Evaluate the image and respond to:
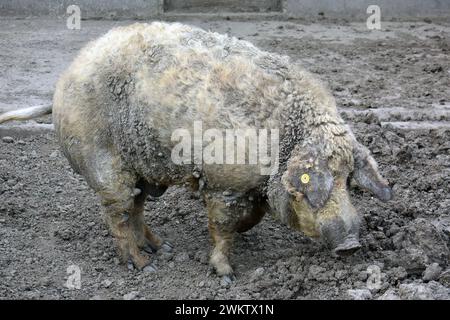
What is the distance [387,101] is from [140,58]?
382 centimetres

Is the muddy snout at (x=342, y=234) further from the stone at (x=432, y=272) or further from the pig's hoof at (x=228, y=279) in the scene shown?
the pig's hoof at (x=228, y=279)

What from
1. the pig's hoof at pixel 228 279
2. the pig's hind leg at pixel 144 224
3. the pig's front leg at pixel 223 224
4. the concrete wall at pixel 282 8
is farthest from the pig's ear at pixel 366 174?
the concrete wall at pixel 282 8

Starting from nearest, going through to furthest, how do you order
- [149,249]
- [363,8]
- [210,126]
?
[210,126] → [149,249] → [363,8]

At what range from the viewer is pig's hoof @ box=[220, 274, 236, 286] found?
442 centimetres

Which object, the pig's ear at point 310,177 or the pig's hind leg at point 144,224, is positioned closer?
the pig's ear at point 310,177

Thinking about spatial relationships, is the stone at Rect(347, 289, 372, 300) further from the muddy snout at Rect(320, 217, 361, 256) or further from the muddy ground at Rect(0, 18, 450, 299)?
the muddy snout at Rect(320, 217, 361, 256)

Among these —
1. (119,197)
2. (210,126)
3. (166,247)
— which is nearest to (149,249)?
(166,247)

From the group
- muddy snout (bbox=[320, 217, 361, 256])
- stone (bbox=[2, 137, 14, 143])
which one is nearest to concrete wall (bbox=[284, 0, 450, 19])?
stone (bbox=[2, 137, 14, 143])

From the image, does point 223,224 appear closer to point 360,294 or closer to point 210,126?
point 210,126

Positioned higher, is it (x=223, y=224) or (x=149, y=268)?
(x=223, y=224)

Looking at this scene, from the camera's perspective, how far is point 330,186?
3877 millimetres

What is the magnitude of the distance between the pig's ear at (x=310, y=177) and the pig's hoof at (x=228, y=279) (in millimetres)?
Answer: 778

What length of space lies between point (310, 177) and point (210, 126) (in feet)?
2.05

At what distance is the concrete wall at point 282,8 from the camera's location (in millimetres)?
11141
